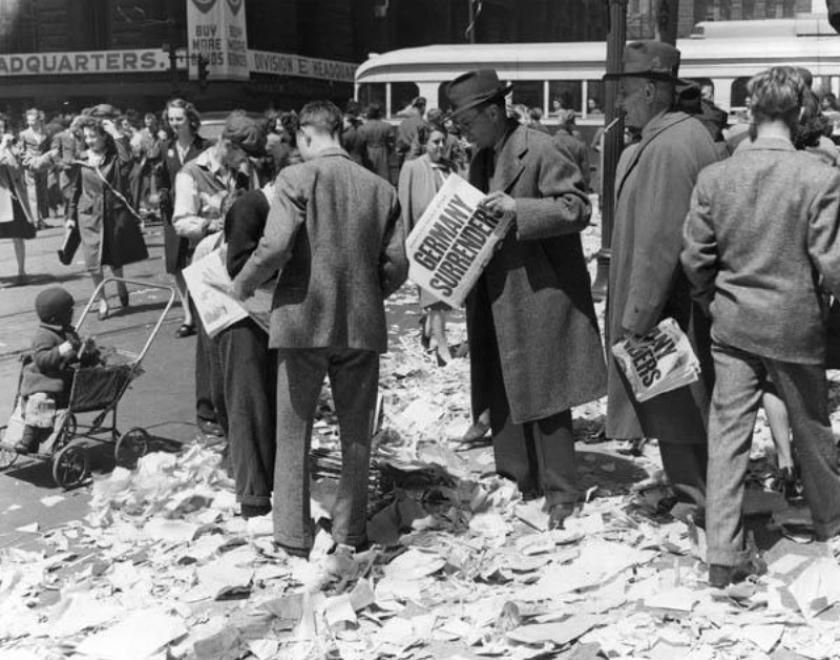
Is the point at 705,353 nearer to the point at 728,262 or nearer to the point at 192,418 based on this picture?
the point at 728,262

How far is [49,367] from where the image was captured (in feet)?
22.0

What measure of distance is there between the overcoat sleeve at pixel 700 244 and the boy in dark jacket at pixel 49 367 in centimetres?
365

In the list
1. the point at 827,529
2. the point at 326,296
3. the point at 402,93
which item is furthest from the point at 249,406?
the point at 402,93

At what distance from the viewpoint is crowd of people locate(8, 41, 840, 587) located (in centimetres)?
466

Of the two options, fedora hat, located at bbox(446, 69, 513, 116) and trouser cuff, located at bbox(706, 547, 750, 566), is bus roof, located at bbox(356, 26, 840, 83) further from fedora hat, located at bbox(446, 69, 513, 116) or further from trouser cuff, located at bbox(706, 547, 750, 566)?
trouser cuff, located at bbox(706, 547, 750, 566)

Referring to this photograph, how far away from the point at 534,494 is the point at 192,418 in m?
2.91

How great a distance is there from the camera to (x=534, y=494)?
6.17m

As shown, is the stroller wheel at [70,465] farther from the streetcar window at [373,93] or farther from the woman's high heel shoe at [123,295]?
the streetcar window at [373,93]

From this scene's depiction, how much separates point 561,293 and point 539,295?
0.11 meters

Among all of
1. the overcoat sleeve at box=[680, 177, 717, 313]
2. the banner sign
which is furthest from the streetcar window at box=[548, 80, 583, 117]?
the overcoat sleeve at box=[680, 177, 717, 313]

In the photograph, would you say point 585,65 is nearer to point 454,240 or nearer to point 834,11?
point 834,11

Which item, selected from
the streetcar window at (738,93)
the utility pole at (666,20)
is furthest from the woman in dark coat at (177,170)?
the streetcar window at (738,93)

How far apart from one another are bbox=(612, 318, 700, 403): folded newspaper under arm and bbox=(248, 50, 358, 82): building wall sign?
36.4 metres

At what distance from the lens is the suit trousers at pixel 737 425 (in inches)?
188
